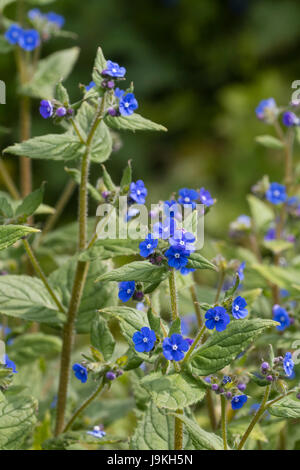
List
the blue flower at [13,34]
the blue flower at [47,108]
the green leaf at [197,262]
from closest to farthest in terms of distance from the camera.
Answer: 1. the green leaf at [197,262]
2. the blue flower at [47,108]
3. the blue flower at [13,34]

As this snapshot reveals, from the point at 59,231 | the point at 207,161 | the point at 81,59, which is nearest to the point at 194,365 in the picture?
the point at 59,231

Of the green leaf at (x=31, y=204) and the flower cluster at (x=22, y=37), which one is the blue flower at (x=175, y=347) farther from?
the flower cluster at (x=22, y=37)

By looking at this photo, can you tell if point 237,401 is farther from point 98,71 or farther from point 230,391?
point 98,71

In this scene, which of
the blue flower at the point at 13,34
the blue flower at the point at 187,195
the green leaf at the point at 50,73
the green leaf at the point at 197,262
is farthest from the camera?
the green leaf at the point at 50,73

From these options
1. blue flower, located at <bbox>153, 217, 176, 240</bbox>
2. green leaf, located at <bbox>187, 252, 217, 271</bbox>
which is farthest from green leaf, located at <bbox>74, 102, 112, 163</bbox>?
green leaf, located at <bbox>187, 252, 217, 271</bbox>

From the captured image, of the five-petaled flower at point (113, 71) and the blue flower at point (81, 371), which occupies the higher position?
the five-petaled flower at point (113, 71)

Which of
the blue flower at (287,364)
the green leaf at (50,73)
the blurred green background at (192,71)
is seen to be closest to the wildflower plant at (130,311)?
the blue flower at (287,364)
